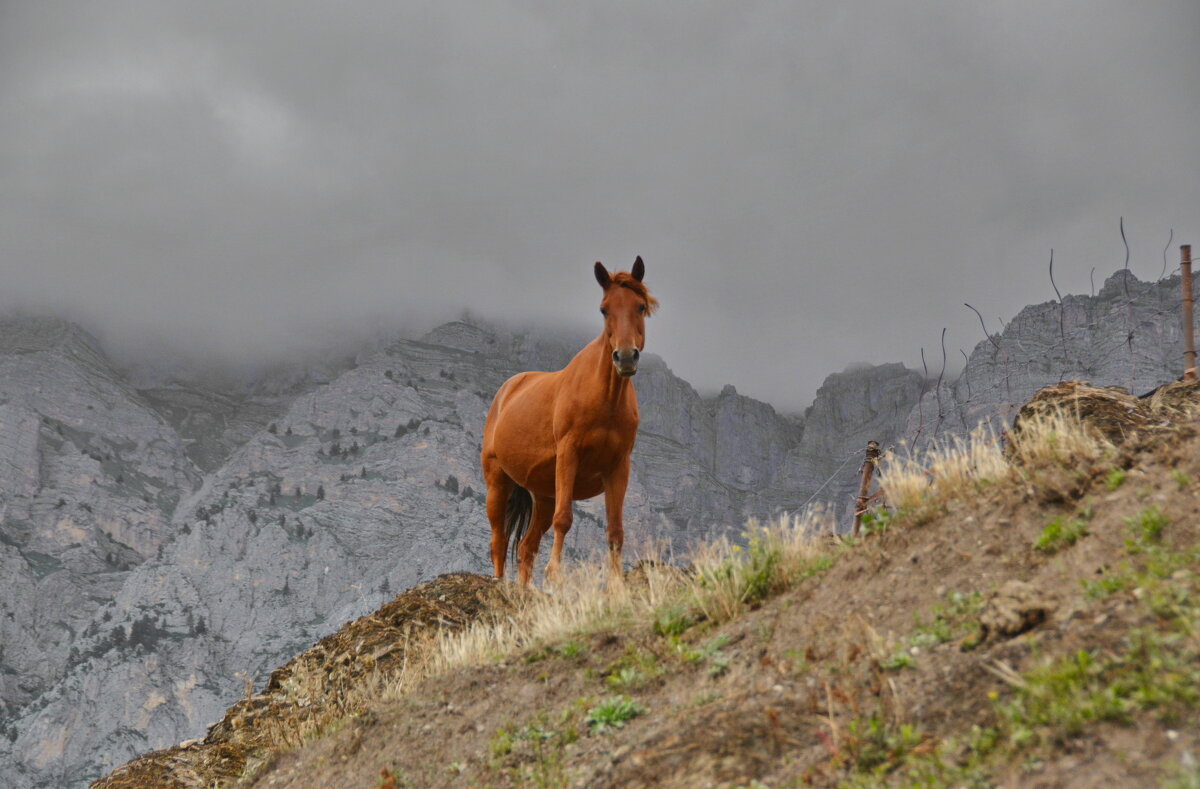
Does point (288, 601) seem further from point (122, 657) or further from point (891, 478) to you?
point (891, 478)

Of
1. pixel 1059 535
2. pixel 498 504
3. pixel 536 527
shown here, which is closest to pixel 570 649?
pixel 1059 535

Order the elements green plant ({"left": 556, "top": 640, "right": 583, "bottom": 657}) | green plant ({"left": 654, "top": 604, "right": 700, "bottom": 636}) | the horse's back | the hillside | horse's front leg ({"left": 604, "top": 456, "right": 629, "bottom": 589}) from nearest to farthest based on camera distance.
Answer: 1. the hillside
2. green plant ({"left": 654, "top": 604, "right": 700, "bottom": 636})
3. green plant ({"left": 556, "top": 640, "right": 583, "bottom": 657})
4. horse's front leg ({"left": 604, "top": 456, "right": 629, "bottom": 589})
5. the horse's back

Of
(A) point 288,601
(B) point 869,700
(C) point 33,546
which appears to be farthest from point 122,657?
(B) point 869,700

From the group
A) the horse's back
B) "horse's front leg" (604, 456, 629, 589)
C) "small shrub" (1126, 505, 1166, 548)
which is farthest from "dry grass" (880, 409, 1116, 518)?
the horse's back

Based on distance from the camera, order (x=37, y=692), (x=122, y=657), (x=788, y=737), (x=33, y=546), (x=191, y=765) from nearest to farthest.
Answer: (x=788, y=737)
(x=191, y=765)
(x=122, y=657)
(x=37, y=692)
(x=33, y=546)

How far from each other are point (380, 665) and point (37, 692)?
168354 mm

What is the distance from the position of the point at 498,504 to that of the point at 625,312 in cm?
537

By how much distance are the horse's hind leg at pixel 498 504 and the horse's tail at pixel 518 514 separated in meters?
0.07

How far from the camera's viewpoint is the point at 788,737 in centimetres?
506

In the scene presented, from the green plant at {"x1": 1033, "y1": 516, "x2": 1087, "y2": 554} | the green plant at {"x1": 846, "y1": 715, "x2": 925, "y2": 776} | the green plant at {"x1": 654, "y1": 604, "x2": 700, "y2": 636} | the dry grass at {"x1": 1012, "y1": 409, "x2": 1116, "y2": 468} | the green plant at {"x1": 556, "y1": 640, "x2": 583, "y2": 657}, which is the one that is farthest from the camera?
the green plant at {"x1": 556, "y1": 640, "x2": 583, "y2": 657}

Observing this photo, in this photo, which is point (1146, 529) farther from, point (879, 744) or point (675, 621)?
point (675, 621)

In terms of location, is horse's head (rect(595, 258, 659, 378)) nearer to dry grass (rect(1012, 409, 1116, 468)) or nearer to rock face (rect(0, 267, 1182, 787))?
dry grass (rect(1012, 409, 1116, 468))

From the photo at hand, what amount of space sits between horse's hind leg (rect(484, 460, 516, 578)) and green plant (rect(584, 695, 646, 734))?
850 centimetres

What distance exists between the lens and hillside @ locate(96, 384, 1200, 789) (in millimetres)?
4223
